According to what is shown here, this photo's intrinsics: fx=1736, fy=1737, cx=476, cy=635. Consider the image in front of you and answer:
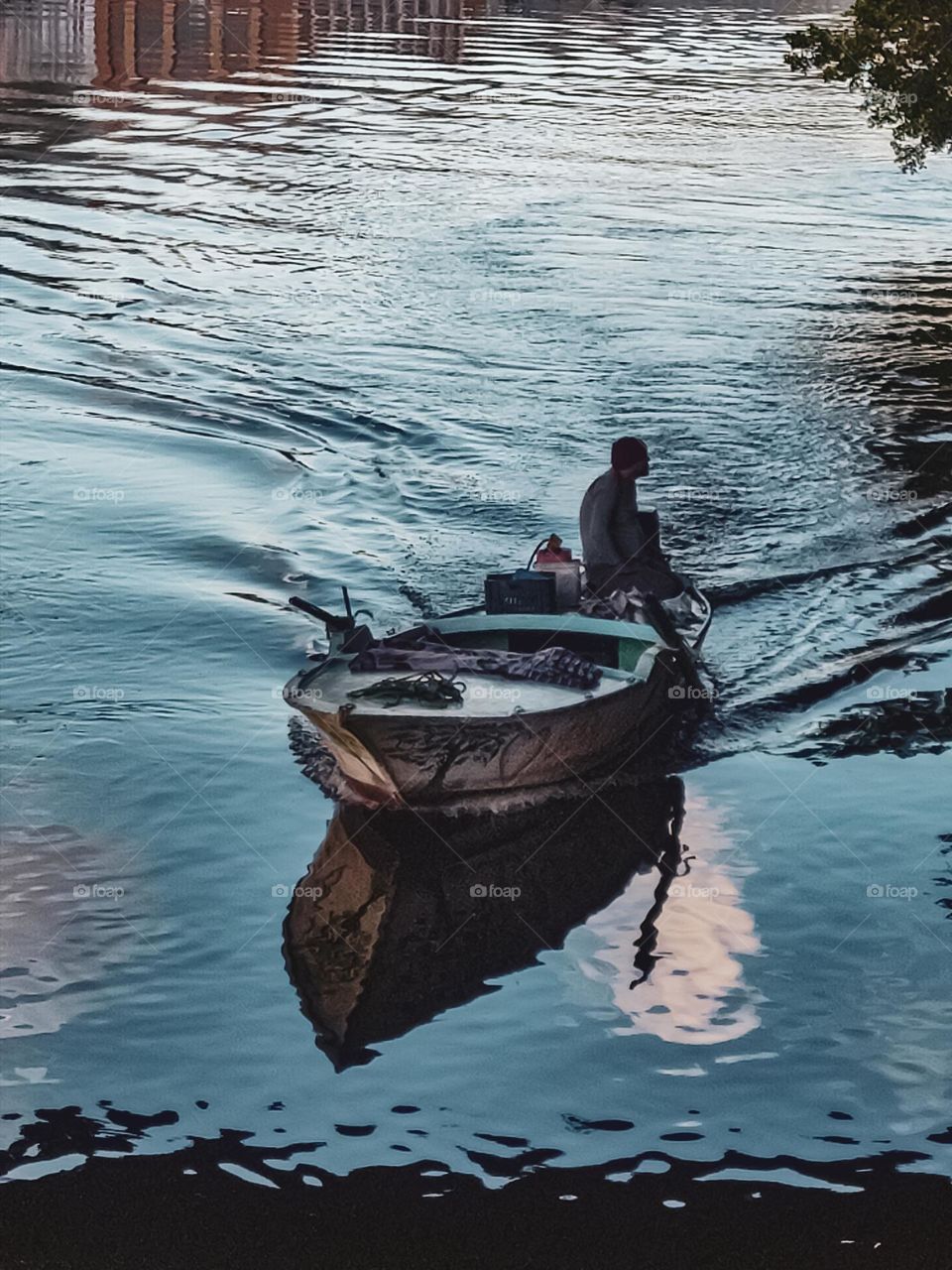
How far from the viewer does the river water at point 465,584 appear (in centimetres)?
998

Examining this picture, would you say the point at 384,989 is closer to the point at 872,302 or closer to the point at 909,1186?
the point at 909,1186

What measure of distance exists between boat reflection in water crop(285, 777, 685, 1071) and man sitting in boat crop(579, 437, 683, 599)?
1.99 m

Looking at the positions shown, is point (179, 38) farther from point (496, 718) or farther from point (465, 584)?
point (496, 718)

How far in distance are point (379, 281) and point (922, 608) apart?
1542cm

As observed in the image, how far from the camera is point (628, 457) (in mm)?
14664

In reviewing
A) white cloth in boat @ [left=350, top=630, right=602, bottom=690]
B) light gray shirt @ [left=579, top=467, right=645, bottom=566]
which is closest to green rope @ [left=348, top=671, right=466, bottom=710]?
white cloth in boat @ [left=350, top=630, right=602, bottom=690]

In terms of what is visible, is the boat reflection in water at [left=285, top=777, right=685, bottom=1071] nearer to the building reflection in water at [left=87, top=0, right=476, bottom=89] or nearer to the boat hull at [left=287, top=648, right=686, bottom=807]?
the boat hull at [left=287, top=648, right=686, bottom=807]

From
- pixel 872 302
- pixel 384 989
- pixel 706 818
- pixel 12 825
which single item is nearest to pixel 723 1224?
pixel 384 989

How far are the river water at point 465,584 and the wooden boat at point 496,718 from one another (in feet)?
2.10

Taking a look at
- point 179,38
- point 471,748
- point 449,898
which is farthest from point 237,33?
point 449,898

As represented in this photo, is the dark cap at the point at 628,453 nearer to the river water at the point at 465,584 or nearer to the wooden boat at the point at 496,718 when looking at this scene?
the wooden boat at the point at 496,718

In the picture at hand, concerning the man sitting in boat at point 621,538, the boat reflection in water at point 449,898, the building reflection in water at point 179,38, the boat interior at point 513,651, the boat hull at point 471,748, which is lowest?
the boat reflection in water at point 449,898

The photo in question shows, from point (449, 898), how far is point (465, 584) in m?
6.33

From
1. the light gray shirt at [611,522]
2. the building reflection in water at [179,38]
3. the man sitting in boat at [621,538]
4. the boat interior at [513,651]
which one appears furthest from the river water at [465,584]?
the building reflection in water at [179,38]
